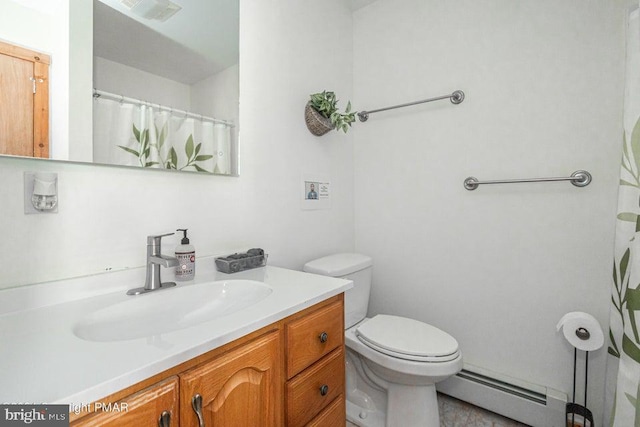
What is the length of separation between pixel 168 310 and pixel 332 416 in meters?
0.64

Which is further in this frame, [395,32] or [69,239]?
[395,32]

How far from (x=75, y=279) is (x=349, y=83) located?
1.80 m

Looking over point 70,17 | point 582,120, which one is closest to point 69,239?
point 70,17

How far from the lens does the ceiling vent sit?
0.94m

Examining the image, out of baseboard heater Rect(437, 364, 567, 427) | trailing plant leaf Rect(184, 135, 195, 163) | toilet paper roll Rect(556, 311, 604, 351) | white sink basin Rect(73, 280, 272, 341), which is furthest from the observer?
baseboard heater Rect(437, 364, 567, 427)

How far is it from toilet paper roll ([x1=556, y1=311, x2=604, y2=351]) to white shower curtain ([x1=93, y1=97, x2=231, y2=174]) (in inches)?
62.2

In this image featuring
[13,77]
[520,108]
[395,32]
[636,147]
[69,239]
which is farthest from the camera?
[395,32]

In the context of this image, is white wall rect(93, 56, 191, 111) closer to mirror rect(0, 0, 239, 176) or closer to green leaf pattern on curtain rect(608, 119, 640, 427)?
mirror rect(0, 0, 239, 176)

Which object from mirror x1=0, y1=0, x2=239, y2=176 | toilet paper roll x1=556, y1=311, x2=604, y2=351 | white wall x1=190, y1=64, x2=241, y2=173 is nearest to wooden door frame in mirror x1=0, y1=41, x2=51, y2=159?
mirror x1=0, y1=0, x2=239, y2=176

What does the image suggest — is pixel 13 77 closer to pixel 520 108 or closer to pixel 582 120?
pixel 520 108

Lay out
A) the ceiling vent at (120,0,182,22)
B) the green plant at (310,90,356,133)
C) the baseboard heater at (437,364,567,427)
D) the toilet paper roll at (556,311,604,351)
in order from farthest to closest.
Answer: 1. the green plant at (310,90,356,133)
2. the baseboard heater at (437,364,567,427)
3. the toilet paper roll at (556,311,604,351)
4. the ceiling vent at (120,0,182,22)

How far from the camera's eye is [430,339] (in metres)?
1.28

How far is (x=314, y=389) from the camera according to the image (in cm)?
88

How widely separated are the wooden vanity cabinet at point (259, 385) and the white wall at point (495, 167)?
36.6 inches
